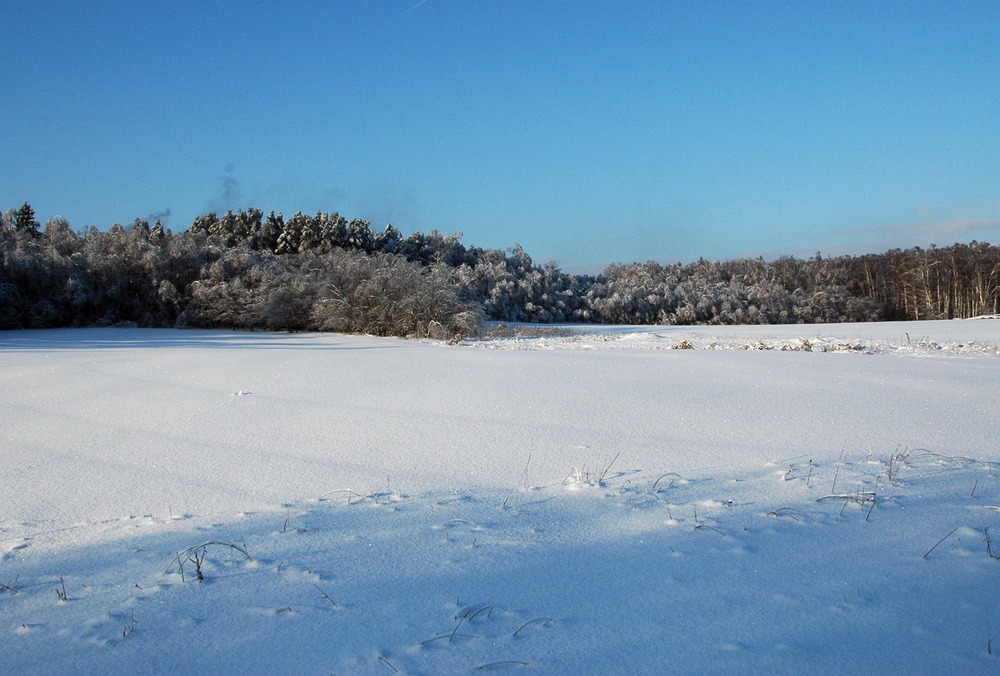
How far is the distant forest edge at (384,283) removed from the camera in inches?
655

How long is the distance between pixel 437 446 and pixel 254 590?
200cm

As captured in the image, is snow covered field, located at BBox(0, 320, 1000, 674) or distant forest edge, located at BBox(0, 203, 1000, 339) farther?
distant forest edge, located at BBox(0, 203, 1000, 339)

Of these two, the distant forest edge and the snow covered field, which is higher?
the distant forest edge

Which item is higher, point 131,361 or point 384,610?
point 131,361

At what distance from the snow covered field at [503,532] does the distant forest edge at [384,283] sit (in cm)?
975

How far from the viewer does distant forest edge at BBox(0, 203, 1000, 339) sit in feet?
54.5

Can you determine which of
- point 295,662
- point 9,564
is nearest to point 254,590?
point 295,662

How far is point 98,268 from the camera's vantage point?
59.7 ft

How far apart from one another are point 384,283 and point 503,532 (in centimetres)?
1403

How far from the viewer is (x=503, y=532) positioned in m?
2.74

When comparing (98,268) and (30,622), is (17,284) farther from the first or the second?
(30,622)

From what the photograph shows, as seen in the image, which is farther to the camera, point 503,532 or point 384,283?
point 384,283

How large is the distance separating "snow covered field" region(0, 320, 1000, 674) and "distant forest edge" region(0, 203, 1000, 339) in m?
9.75

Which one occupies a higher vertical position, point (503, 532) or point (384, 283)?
point (384, 283)
